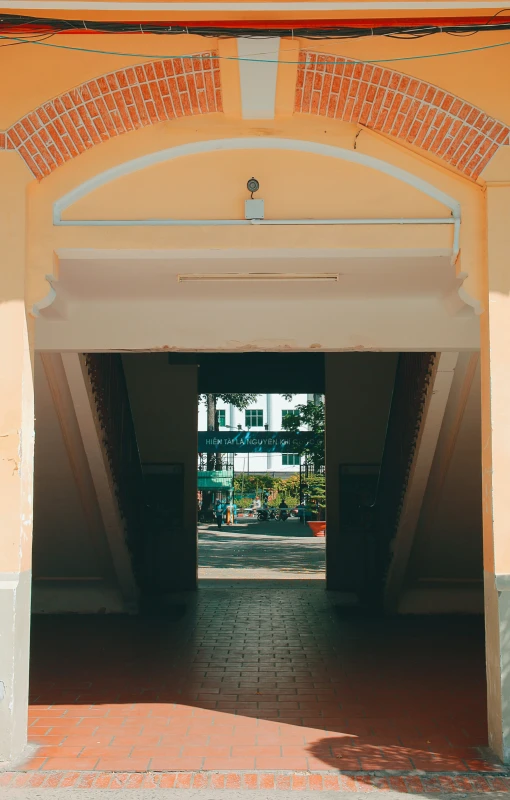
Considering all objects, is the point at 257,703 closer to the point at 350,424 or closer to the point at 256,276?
the point at 256,276

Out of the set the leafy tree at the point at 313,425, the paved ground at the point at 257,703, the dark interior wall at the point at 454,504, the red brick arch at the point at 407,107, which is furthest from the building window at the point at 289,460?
the red brick arch at the point at 407,107

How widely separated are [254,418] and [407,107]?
175 ft

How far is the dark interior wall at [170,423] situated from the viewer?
14188 millimetres

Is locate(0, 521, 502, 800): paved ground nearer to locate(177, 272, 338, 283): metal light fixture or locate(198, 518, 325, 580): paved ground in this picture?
locate(177, 272, 338, 283): metal light fixture

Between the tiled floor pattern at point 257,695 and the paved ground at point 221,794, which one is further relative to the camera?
the tiled floor pattern at point 257,695

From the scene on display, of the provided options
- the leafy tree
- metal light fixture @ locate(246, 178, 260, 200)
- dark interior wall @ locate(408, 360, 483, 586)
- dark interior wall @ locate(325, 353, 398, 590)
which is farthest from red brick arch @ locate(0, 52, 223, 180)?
the leafy tree

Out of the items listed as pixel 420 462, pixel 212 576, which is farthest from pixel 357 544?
pixel 420 462

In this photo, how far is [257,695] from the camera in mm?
7555

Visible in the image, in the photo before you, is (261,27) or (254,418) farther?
(254,418)

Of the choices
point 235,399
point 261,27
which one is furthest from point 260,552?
point 235,399

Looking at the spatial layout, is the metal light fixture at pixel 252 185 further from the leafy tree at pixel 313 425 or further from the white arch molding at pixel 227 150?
the leafy tree at pixel 313 425

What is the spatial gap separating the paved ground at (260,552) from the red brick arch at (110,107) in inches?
450

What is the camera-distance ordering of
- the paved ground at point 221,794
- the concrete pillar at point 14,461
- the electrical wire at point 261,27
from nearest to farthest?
the paved ground at point 221,794
the concrete pillar at point 14,461
the electrical wire at point 261,27

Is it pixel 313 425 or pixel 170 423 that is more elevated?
pixel 313 425
